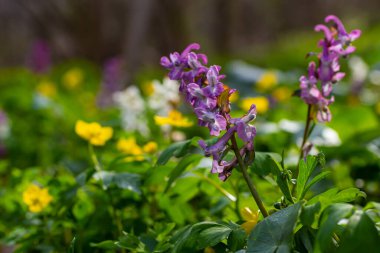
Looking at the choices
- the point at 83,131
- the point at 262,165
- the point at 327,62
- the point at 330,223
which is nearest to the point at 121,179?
the point at 83,131

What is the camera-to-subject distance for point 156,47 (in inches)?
453

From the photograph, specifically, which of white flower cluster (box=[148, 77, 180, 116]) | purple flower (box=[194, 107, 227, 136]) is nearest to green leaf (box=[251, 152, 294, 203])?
purple flower (box=[194, 107, 227, 136])

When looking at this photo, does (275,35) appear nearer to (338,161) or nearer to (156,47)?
(156,47)

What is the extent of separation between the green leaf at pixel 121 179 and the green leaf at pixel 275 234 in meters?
0.71

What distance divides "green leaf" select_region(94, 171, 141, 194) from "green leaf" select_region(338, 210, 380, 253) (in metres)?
0.93

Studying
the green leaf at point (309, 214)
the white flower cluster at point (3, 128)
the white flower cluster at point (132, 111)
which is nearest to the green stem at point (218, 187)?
the green leaf at point (309, 214)

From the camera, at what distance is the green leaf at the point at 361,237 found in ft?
3.99

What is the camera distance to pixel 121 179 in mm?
2057

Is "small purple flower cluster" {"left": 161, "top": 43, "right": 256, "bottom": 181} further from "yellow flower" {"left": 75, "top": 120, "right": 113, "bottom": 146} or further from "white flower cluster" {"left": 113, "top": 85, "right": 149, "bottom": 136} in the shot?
"white flower cluster" {"left": 113, "top": 85, "right": 149, "bottom": 136}

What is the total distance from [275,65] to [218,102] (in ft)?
26.7

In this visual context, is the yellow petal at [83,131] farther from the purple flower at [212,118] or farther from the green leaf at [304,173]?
the green leaf at [304,173]

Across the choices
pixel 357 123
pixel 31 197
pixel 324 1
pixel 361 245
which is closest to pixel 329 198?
pixel 361 245

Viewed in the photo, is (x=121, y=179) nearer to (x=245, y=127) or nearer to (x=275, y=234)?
(x=245, y=127)

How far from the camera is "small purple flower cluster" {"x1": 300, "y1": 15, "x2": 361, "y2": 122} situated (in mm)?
1738
